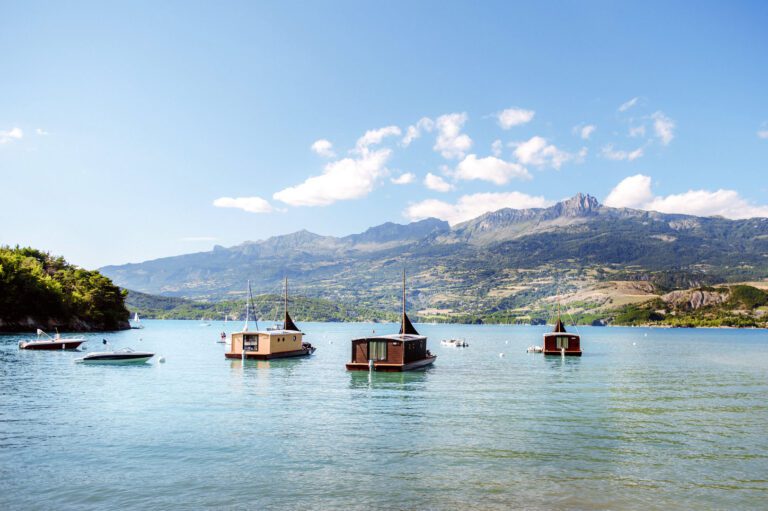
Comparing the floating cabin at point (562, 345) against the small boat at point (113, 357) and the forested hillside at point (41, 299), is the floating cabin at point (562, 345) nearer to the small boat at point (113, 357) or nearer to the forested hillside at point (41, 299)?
the small boat at point (113, 357)

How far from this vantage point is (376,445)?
106 ft

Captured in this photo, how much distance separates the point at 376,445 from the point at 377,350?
4383 cm

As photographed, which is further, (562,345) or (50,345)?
(562,345)

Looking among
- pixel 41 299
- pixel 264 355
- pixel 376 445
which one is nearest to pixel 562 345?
pixel 264 355

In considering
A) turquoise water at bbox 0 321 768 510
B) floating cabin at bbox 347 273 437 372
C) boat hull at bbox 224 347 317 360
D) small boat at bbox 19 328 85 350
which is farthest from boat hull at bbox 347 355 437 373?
small boat at bbox 19 328 85 350

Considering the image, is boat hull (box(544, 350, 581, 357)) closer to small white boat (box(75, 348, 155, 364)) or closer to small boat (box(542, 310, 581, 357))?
small boat (box(542, 310, 581, 357))

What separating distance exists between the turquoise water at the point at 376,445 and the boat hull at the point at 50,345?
4932cm

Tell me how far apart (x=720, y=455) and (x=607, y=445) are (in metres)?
5.84

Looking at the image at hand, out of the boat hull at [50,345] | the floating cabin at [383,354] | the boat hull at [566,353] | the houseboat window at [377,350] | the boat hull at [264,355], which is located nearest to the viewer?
the floating cabin at [383,354]

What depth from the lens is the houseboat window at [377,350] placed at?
248 feet

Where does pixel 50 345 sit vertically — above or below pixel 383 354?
below

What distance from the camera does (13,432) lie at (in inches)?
1364

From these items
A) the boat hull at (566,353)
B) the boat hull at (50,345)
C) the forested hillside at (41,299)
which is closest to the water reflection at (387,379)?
the boat hull at (566,353)

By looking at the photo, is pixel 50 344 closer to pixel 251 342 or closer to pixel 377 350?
pixel 251 342
